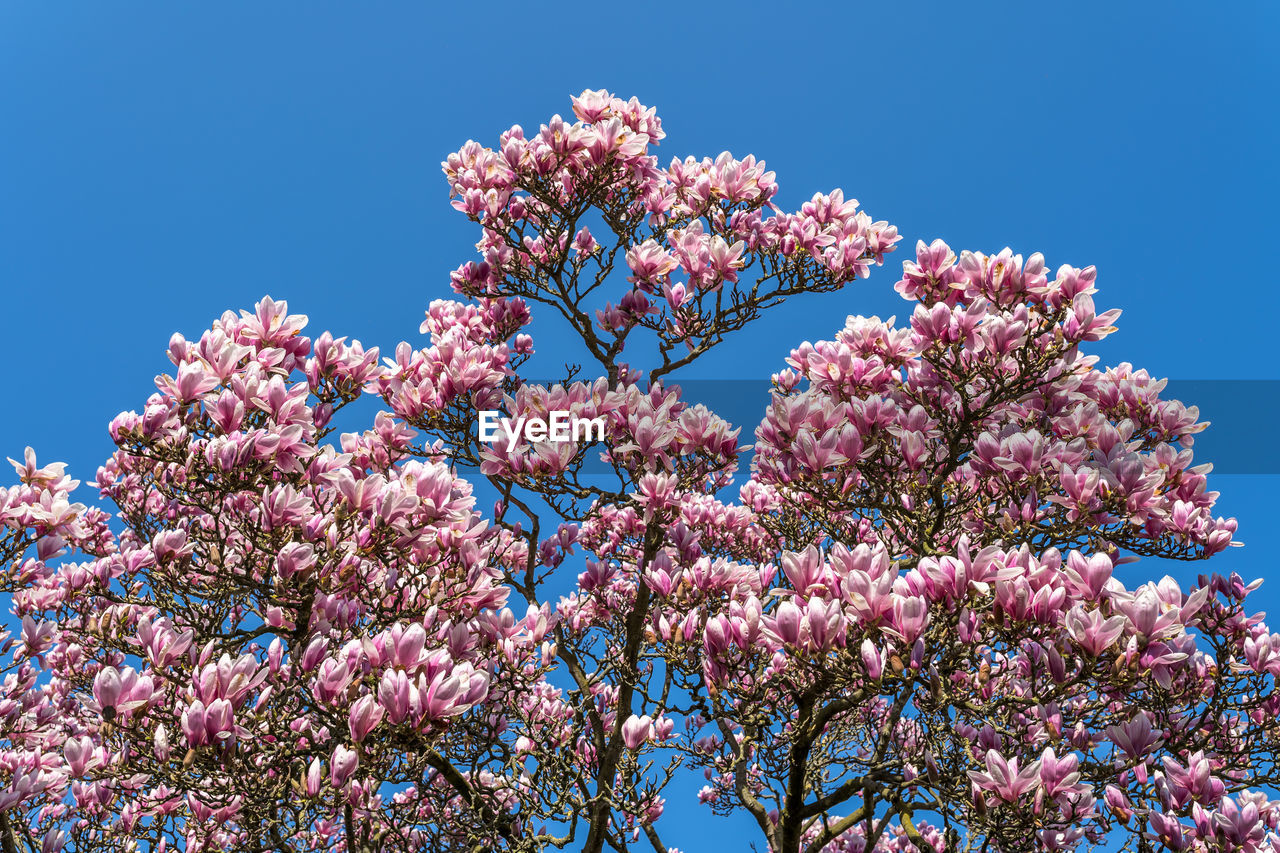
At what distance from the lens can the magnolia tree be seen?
3170 millimetres

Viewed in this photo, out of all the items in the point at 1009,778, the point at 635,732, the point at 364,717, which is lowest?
the point at 1009,778

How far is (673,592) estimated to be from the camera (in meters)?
4.65

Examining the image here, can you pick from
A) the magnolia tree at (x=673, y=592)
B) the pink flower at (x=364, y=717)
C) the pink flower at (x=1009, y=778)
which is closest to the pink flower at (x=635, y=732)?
the magnolia tree at (x=673, y=592)

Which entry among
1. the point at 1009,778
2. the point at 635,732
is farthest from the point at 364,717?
the point at 1009,778

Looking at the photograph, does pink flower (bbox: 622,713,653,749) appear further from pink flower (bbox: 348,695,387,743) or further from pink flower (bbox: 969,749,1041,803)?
pink flower (bbox: 969,749,1041,803)

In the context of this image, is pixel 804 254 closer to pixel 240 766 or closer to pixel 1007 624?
pixel 1007 624

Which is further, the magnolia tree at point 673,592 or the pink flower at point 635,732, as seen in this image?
the pink flower at point 635,732

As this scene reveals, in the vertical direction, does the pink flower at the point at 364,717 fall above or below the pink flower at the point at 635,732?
below

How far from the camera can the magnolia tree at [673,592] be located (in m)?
Result: 3.17

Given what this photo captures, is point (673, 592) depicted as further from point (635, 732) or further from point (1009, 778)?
point (1009, 778)

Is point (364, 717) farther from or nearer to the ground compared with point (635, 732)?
nearer to the ground

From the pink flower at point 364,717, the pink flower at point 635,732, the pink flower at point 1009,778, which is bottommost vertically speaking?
the pink flower at point 1009,778

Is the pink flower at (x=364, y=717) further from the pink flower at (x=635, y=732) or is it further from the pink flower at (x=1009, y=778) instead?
the pink flower at (x=1009, y=778)

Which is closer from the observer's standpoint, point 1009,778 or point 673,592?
point 1009,778
